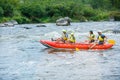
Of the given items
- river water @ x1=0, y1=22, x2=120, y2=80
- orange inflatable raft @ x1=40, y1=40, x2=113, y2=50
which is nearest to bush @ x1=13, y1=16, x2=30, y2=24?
river water @ x1=0, y1=22, x2=120, y2=80

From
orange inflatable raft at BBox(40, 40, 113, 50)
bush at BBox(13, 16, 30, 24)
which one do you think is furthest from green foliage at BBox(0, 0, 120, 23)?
orange inflatable raft at BBox(40, 40, 113, 50)

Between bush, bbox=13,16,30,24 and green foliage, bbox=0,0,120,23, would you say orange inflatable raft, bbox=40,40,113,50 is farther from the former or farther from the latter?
green foliage, bbox=0,0,120,23

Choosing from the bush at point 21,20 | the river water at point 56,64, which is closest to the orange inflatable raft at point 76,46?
the river water at point 56,64

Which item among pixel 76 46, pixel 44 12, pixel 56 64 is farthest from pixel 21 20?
pixel 56 64

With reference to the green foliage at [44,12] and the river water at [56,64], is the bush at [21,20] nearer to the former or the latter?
the green foliage at [44,12]

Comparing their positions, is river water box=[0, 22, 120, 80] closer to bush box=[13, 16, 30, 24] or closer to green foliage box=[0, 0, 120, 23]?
bush box=[13, 16, 30, 24]

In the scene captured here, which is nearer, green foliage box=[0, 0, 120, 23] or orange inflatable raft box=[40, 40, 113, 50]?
orange inflatable raft box=[40, 40, 113, 50]

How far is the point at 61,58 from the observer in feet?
80.8

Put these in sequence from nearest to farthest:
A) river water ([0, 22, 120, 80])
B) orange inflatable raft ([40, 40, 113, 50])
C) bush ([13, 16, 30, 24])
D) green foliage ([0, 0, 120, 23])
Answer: river water ([0, 22, 120, 80])
orange inflatable raft ([40, 40, 113, 50])
bush ([13, 16, 30, 24])
green foliage ([0, 0, 120, 23])

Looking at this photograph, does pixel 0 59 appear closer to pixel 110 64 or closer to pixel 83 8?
pixel 110 64

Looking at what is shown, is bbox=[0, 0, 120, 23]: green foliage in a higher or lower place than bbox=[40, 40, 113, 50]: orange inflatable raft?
lower

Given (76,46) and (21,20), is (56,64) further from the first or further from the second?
(21,20)

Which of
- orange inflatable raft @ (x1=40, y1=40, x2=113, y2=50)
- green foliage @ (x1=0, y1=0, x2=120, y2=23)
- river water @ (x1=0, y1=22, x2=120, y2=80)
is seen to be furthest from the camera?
green foliage @ (x1=0, y1=0, x2=120, y2=23)

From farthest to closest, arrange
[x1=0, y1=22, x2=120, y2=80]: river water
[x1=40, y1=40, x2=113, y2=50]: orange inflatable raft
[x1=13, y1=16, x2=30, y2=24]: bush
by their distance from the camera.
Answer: [x1=13, y1=16, x2=30, y2=24]: bush, [x1=40, y1=40, x2=113, y2=50]: orange inflatable raft, [x1=0, y1=22, x2=120, y2=80]: river water
